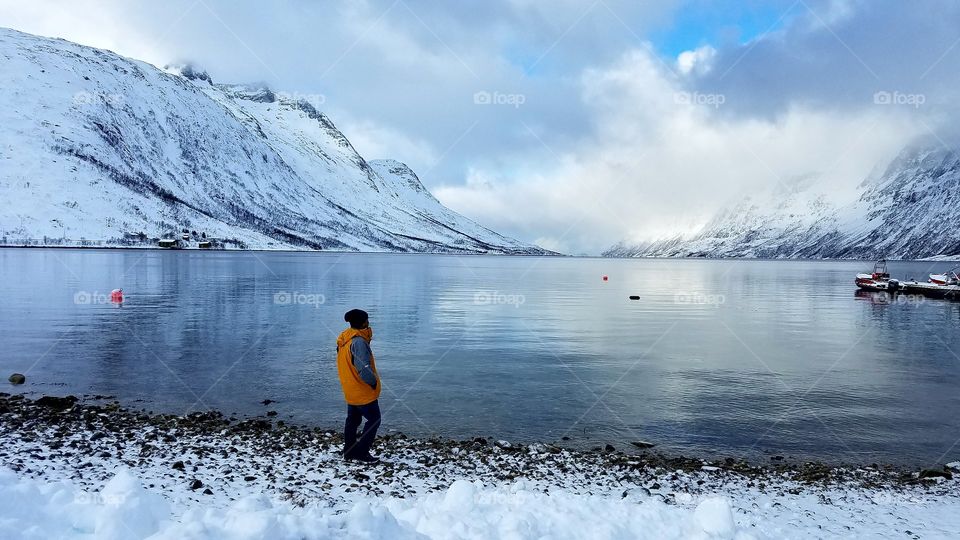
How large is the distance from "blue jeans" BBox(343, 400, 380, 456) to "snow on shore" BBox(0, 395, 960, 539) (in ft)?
1.32

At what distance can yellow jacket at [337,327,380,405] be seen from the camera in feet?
40.8

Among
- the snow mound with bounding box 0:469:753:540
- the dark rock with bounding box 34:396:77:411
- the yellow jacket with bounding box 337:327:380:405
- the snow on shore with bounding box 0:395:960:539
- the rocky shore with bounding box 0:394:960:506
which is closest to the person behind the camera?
the snow mound with bounding box 0:469:753:540

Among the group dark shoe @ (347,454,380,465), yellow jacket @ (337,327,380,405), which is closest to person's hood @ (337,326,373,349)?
yellow jacket @ (337,327,380,405)

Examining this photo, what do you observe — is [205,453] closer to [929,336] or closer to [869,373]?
[869,373]

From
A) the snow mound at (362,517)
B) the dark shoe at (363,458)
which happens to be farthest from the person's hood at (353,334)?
the snow mound at (362,517)

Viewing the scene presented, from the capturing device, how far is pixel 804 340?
3297cm

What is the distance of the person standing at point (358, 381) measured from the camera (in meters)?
12.3

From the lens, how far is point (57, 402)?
17.0 metres

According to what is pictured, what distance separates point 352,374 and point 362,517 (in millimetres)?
4612

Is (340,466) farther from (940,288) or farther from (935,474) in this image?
(940,288)

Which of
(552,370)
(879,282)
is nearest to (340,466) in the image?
(552,370)

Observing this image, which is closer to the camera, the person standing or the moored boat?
the person standing

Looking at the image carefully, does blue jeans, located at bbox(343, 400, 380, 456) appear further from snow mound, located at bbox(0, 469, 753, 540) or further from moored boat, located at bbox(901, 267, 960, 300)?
moored boat, located at bbox(901, 267, 960, 300)

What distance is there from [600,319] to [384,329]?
51.1 feet
